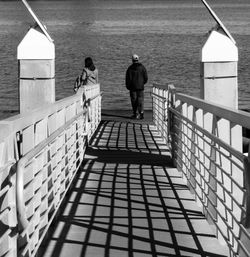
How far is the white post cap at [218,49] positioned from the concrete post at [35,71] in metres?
2.16

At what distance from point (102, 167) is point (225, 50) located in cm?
214

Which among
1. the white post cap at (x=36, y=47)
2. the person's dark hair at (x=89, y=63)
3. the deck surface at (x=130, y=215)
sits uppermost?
the white post cap at (x=36, y=47)

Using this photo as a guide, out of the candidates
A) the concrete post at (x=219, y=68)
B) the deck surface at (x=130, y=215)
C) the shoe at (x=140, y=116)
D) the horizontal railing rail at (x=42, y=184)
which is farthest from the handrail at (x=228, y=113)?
the shoe at (x=140, y=116)

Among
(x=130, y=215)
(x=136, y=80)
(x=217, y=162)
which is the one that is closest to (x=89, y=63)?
(x=136, y=80)

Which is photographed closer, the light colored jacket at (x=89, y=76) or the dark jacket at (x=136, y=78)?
the light colored jacket at (x=89, y=76)

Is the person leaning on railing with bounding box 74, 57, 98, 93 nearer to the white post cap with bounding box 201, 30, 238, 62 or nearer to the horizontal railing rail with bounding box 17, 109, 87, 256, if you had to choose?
the white post cap with bounding box 201, 30, 238, 62

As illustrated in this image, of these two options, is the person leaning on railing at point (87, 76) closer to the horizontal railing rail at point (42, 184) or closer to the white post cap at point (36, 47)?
the white post cap at point (36, 47)

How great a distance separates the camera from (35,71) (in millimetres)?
11414

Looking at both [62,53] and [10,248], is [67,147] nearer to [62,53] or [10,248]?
[10,248]

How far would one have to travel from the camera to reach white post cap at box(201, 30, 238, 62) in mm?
10445

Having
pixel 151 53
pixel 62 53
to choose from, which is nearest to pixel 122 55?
pixel 151 53

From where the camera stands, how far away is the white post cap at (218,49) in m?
10.4

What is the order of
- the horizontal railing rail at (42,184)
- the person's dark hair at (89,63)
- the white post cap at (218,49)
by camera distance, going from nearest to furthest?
the horizontal railing rail at (42,184) < the white post cap at (218,49) < the person's dark hair at (89,63)

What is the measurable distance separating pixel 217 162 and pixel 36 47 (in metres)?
4.06
